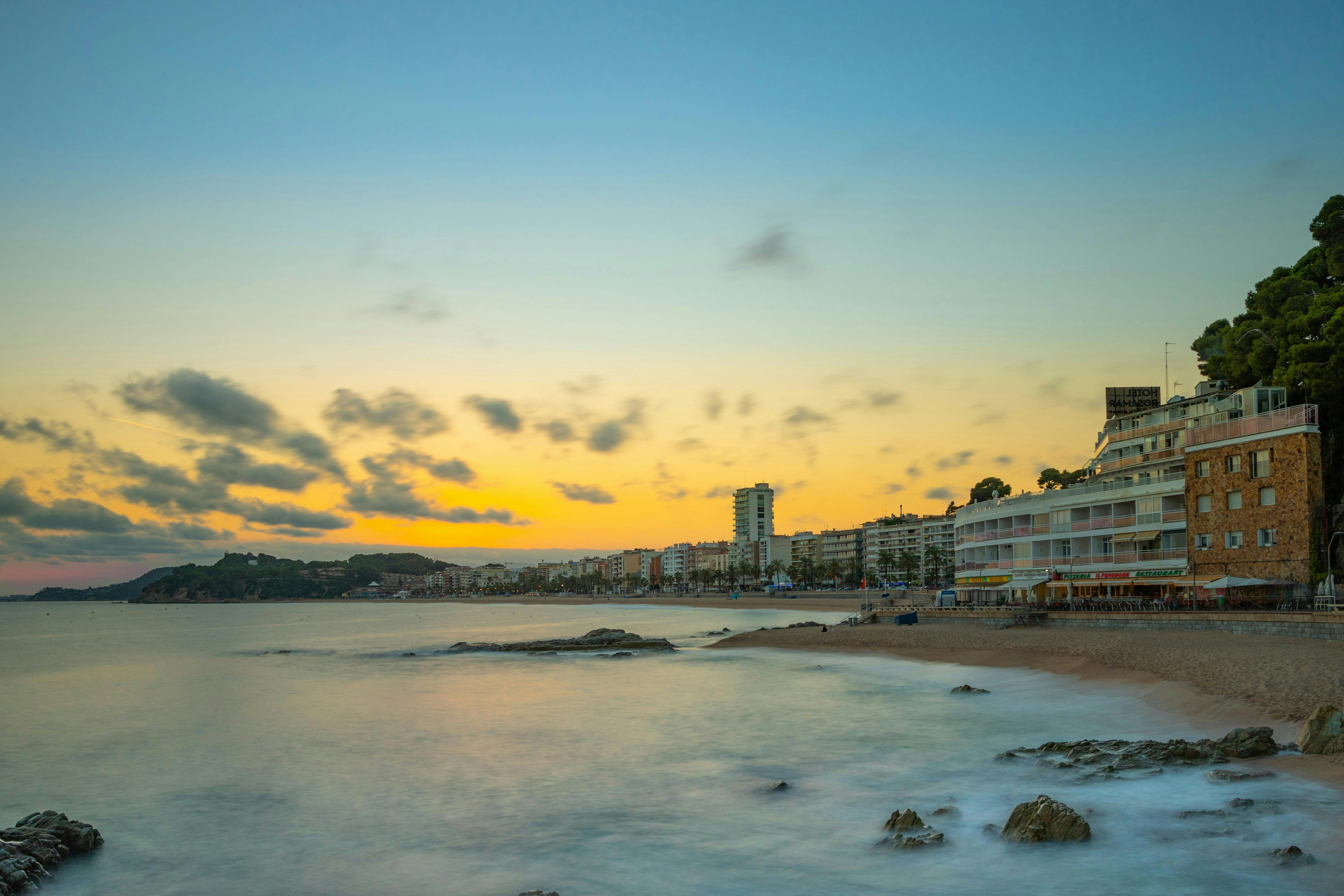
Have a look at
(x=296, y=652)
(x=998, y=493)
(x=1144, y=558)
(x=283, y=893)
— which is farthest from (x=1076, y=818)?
(x=998, y=493)

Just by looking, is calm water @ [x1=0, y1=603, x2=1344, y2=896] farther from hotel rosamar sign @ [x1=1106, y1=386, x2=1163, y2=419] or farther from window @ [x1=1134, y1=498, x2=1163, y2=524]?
hotel rosamar sign @ [x1=1106, y1=386, x2=1163, y2=419]

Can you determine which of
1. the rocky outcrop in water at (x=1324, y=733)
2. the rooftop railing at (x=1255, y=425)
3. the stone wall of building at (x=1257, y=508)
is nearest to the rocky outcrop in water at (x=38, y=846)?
the rocky outcrop in water at (x=1324, y=733)

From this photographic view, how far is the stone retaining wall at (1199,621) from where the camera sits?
99.5 ft

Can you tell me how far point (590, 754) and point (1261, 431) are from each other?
118 feet

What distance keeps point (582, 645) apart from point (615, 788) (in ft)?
126

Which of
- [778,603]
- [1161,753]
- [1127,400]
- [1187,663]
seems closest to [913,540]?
[778,603]

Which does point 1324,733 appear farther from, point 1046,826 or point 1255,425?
point 1255,425

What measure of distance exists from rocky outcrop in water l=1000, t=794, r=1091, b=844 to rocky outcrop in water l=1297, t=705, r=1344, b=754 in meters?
5.10

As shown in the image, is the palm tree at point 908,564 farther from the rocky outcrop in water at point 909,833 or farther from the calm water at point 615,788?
the rocky outcrop in water at point 909,833

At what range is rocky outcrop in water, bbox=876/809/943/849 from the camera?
Result: 13.3 m

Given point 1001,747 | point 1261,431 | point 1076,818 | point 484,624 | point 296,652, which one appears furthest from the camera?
point 484,624

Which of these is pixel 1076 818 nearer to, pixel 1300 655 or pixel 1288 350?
pixel 1300 655

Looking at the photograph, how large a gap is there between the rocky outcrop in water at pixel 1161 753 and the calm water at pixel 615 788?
2.05 ft

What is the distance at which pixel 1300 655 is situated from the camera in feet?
81.4
